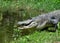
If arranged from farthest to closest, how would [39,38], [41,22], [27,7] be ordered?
[27,7] < [41,22] < [39,38]

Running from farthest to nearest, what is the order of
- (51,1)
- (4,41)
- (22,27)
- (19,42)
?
(51,1)
(22,27)
(4,41)
(19,42)

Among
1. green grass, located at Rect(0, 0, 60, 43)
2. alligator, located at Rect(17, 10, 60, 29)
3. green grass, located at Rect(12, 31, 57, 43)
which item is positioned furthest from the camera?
green grass, located at Rect(0, 0, 60, 43)

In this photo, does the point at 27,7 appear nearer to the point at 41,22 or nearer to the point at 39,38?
the point at 41,22

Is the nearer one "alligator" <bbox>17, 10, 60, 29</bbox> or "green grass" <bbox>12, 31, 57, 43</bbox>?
"green grass" <bbox>12, 31, 57, 43</bbox>

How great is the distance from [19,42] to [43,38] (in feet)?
2.14

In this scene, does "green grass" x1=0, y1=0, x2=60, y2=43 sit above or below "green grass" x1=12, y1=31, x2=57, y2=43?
above

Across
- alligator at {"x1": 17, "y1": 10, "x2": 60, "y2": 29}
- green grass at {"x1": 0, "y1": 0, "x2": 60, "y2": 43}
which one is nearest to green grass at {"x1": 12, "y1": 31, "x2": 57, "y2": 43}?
alligator at {"x1": 17, "y1": 10, "x2": 60, "y2": 29}

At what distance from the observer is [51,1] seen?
941cm

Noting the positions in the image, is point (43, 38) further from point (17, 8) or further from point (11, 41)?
point (17, 8)

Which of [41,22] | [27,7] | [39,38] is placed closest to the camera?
[39,38]

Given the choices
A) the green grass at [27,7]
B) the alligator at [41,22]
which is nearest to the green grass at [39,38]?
the alligator at [41,22]

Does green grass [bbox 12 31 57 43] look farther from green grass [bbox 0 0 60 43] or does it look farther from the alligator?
green grass [bbox 0 0 60 43]

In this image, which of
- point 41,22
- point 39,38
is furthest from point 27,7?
point 39,38

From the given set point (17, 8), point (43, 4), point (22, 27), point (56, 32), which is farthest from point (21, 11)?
point (56, 32)
